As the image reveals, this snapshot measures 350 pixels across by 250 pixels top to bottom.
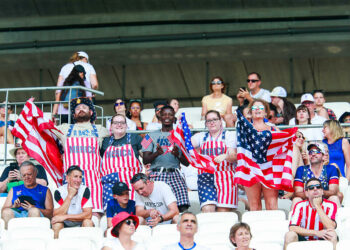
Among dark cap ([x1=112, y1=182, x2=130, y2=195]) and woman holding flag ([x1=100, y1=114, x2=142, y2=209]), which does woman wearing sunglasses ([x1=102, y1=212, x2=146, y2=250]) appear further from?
woman holding flag ([x1=100, y1=114, x2=142, y2=209])

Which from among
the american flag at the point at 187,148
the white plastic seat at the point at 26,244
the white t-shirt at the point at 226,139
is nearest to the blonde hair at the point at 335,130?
the white t-shirt at the point at 226,139

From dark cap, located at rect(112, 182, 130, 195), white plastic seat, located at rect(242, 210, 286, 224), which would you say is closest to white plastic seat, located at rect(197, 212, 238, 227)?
white plastic seat, located at rect(242, 210, 286, 224)

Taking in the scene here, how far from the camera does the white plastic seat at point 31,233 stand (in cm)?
834

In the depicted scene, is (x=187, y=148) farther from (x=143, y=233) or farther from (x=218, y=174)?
(x=143, y=233)

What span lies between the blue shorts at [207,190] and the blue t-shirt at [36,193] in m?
1.72

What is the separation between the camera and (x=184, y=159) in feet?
30.6

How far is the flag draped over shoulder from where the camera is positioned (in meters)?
9.97

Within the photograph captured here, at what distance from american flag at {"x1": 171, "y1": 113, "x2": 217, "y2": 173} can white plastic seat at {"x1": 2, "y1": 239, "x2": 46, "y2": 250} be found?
203 centimetres

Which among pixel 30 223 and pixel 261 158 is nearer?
pixel 30 223

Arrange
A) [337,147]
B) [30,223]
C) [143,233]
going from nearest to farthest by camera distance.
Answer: [143,233] < [30,223] < [337,147]

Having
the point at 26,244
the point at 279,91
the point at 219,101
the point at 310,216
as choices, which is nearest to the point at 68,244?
the point at 26,244

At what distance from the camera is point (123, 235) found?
7551 millimetres

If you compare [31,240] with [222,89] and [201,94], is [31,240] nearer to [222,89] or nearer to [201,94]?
[222,89]

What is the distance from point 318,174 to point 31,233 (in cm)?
304
